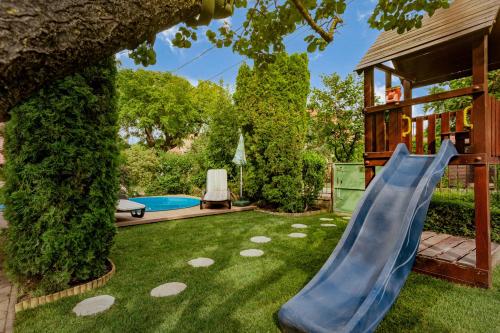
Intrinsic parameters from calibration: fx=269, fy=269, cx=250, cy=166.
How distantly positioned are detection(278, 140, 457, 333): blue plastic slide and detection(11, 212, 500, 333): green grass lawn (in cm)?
47

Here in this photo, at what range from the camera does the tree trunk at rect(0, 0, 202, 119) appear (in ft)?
1.97

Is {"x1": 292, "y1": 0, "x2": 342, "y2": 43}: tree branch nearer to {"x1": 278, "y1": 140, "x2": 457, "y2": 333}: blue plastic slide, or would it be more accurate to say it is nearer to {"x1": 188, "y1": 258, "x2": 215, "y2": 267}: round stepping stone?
{"x1": 278, "y1": 140, "x2": 457, "y2": 333}: blue plastic slide

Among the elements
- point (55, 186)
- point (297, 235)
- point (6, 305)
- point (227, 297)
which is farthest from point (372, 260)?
point (6, 305)

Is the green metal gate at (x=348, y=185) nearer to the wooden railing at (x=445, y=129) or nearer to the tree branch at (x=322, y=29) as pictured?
the wooden railing at (x=445, y=129)

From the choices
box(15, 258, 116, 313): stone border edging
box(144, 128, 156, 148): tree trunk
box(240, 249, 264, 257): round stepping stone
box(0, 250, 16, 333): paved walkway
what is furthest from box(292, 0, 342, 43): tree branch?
box(144, 128, 156, 148): tree trunk

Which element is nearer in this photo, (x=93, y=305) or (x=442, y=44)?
(x=93, y=305)

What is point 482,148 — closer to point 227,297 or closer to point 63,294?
point 227,297

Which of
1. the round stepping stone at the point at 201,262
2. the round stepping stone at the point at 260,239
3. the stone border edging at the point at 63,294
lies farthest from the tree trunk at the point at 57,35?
the round stepping stone at the point at 260,239

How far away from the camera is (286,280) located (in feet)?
11.3

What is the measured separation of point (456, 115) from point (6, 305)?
5.95 meters

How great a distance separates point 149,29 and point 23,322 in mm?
3125

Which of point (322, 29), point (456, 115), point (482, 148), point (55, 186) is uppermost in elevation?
point (322, 29)

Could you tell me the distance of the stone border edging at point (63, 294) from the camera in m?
2.82

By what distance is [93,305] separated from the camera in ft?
9.29
